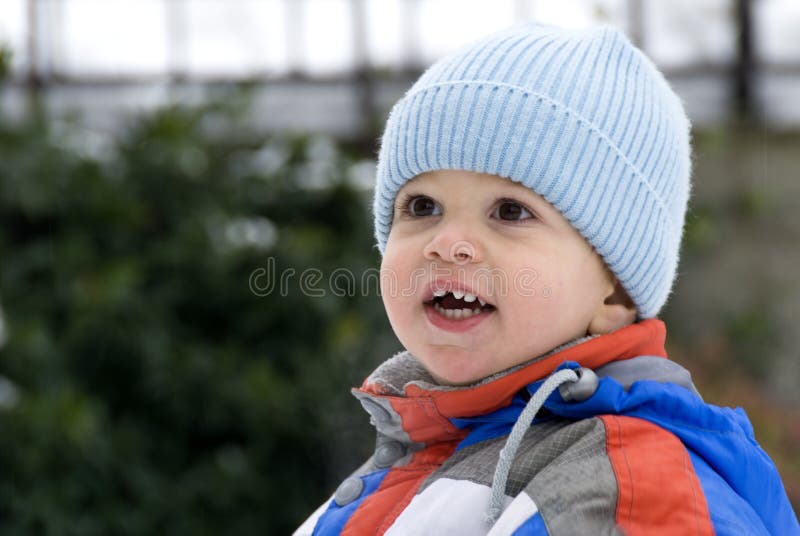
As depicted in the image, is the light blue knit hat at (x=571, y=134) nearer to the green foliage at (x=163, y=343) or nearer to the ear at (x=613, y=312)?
the ear at (x=613, y=312)

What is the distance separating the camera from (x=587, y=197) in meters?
1.29

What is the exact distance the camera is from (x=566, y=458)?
1083 mm

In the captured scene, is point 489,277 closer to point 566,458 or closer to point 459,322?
point 459,322

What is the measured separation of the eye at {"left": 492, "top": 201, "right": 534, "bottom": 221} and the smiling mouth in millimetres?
116

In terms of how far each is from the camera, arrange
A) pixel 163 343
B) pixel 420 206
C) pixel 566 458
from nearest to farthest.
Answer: pixel 566 458
pixel 420 206
pixel 163 343

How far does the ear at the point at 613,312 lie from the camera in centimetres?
134

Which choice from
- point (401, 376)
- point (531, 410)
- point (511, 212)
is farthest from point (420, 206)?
point (531, 410)

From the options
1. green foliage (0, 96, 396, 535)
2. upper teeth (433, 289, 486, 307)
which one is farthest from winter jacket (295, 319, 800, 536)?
green foliage (0, 96, 396, 535)

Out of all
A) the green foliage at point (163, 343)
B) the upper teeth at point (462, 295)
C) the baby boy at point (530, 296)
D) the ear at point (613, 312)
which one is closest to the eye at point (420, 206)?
the baby boy at point (530, 296)

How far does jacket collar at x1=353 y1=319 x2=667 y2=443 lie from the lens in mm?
1235

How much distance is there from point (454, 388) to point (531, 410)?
0.52ft

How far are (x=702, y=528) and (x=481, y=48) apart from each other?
703 millimetres

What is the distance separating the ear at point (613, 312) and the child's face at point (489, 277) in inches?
0.8

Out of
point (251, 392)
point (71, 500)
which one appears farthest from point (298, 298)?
point (71, 500)
